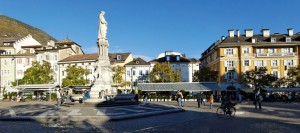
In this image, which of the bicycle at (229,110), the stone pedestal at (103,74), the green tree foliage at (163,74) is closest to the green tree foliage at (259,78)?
the green tree foliage at (163,74)

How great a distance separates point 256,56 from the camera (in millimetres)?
68125

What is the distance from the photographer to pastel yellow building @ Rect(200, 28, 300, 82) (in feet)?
222

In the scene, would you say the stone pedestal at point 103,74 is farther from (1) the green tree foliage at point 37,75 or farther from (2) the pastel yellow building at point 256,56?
(2) the pastel yellow building at point 256,56

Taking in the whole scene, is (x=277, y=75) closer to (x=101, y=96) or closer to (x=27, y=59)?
(x=101, y=96)

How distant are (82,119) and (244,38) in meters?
59.1

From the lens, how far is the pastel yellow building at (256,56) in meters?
67.7

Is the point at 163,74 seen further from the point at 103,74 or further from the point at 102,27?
the point at 103,74

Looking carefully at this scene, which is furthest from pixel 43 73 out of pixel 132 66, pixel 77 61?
pixel 132 66

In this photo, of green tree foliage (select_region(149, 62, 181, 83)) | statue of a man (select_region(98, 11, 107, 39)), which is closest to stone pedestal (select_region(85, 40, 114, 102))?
statue of a man (select_region(98, 11, 107, 39))

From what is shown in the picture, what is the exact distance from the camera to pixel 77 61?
7975cm

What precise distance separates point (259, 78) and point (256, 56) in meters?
7.09

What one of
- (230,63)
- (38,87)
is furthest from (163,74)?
(38,87)

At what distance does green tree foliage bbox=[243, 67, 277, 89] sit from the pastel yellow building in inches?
195

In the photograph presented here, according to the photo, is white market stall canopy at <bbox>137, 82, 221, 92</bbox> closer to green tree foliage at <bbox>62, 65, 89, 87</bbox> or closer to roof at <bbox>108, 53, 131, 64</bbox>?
green tree foliage at <bbox>62, 65, 89, 87</bbox>
